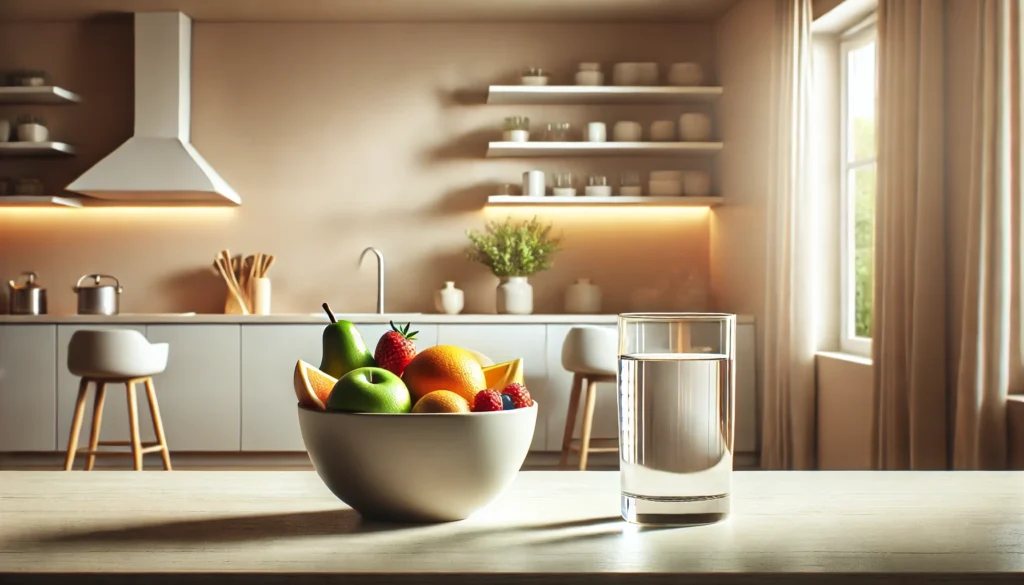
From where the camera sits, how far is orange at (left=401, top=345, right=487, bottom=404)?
83 cm

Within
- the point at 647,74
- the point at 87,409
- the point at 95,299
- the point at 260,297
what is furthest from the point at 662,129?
the point at 87,409

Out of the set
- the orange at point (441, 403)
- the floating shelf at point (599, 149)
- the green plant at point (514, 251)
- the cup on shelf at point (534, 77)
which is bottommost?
the orange at point (441, 403)

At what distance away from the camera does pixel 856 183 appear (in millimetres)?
3967

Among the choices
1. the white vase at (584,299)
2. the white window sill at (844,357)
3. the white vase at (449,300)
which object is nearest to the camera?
the white window sill at (844,357)

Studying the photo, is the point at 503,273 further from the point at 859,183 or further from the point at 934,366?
the point at 934,366

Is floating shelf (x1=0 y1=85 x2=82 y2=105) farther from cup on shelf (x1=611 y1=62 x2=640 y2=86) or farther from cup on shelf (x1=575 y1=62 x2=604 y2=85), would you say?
cup on shelf (x1=611 y1=62 x2=640 y2=86)

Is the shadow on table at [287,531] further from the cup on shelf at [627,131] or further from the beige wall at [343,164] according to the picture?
the beige wall at [343,164]

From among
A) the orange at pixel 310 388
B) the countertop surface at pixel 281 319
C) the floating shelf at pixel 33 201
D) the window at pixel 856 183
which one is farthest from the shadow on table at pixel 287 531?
the floating shelf at pixel 33 201

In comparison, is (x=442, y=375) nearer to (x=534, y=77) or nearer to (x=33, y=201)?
(x=534, y=77)

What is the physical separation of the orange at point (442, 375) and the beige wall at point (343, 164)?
4434mm

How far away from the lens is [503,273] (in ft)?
16.3

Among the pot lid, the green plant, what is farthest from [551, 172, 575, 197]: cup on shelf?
the pot lid

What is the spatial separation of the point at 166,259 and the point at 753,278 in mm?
3222

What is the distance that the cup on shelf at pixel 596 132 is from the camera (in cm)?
495
